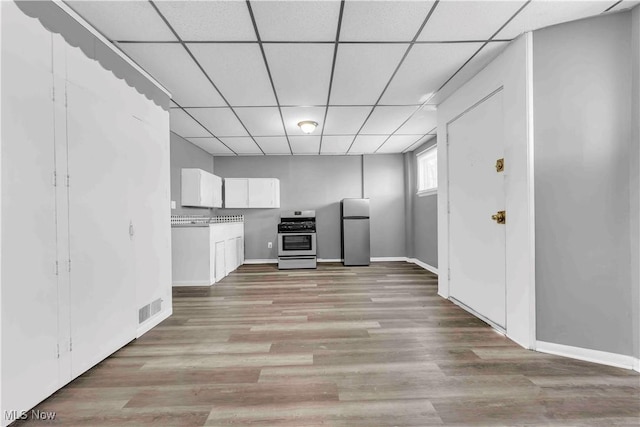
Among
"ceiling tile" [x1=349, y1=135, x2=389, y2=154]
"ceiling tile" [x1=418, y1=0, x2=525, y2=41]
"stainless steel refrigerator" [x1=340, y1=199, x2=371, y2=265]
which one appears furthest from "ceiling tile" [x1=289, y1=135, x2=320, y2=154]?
"ceiling tile" [x1=418, y1=0, x2=525, y2=41]

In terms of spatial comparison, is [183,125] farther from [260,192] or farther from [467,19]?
[467,19]

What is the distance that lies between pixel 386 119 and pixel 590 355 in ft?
10.1

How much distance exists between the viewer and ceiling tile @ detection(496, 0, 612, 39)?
1.76m

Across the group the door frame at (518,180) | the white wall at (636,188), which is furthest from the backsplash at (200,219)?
the white wall at (636,188)

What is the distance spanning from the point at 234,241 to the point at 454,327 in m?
3.92

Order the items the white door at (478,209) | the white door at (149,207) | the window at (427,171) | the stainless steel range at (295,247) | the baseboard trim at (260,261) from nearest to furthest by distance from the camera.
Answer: the white door at (149,207) < the white door at (478,209) < the window at (427,171) < the stainless steel range at (295,247) < the baseboard trim at (260,261)

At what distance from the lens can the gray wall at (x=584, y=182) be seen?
1.84 meters

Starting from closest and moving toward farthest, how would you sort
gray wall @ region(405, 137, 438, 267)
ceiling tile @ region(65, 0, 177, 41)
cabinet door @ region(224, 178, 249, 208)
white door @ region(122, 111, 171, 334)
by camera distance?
1. ceiling tile @ region(65, 0, 177, 41)
2. white door @ region(122, 111, 171, 334)
3. gray wall @ region(405, 137, 438, 267)
4. cabinet door @ region(224, 178, 249, 208)

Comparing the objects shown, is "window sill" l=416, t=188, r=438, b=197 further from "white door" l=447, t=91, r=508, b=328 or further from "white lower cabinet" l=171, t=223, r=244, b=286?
"white lower cabinet" l=171, t=223, r=244, b=286

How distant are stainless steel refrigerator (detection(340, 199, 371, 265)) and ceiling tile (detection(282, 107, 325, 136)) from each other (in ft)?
6.71

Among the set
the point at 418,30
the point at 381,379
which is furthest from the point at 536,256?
the point at 418,30

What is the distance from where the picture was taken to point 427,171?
5.39 meters

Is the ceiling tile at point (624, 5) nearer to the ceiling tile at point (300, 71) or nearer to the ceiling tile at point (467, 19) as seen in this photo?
the ceiling tile at point (467, 19)

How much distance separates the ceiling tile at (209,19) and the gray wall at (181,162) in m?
2.57
